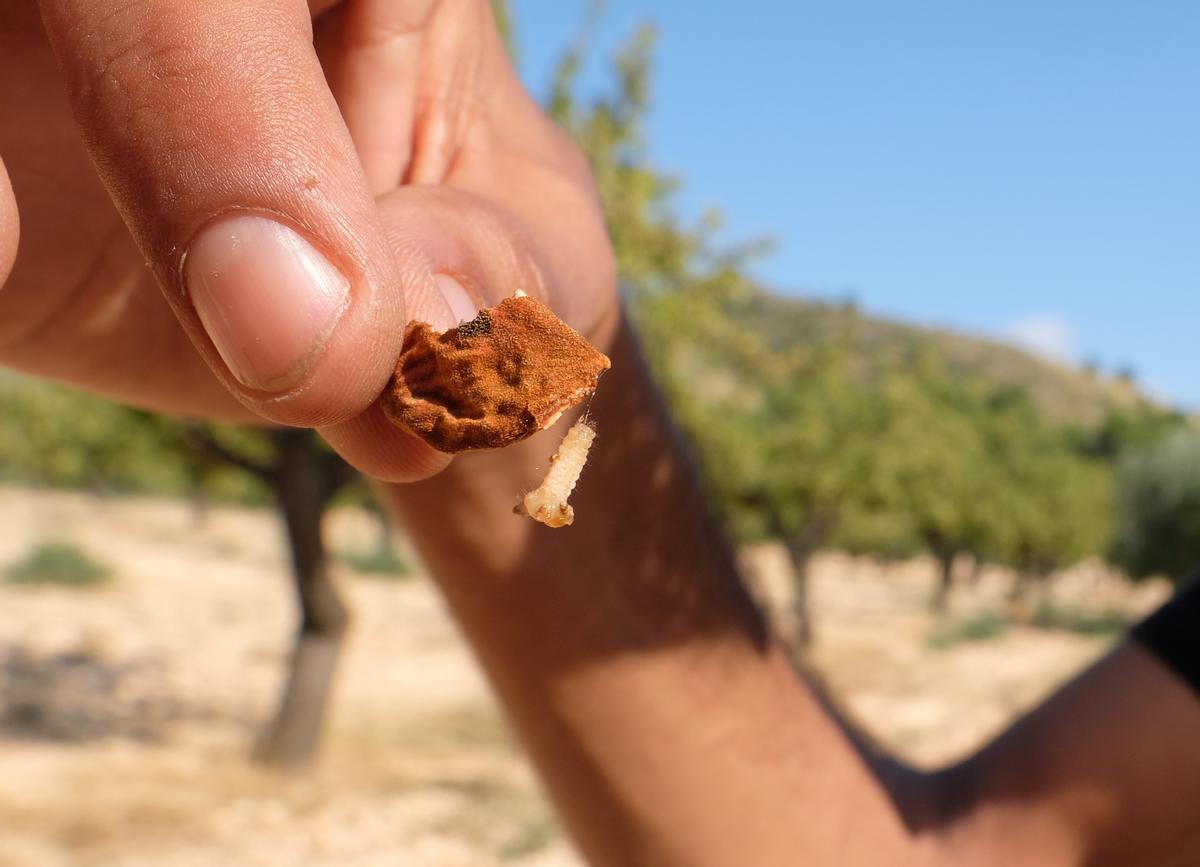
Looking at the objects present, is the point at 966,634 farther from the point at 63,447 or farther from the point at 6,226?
the point at 63,447

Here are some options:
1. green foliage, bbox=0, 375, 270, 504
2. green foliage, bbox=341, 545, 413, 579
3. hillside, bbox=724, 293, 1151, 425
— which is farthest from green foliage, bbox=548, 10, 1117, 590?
hillside, bbox=724, 293, 1151, 425

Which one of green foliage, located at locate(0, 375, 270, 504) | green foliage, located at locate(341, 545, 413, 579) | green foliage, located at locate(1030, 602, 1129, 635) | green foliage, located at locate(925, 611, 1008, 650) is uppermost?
green foliage, located at locate(925, 611, 1008, 650)

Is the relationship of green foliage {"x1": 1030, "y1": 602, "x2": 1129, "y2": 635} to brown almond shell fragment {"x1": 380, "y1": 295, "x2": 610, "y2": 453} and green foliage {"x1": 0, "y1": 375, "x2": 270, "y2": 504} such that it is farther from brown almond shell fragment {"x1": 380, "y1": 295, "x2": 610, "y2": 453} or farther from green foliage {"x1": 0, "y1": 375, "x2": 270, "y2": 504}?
brown almond shell fragment {"x1": 380, "y1": 295, "x2": 610, "y2": 453}

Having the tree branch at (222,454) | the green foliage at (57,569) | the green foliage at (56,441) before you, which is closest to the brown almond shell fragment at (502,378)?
the tree branch at (222,454)

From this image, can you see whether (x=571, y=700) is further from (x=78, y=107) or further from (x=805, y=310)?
(x=805, y=310)

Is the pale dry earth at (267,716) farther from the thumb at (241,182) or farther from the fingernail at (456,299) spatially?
the thumb at (241,182)

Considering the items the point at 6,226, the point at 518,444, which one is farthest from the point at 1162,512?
the point at 6,226
